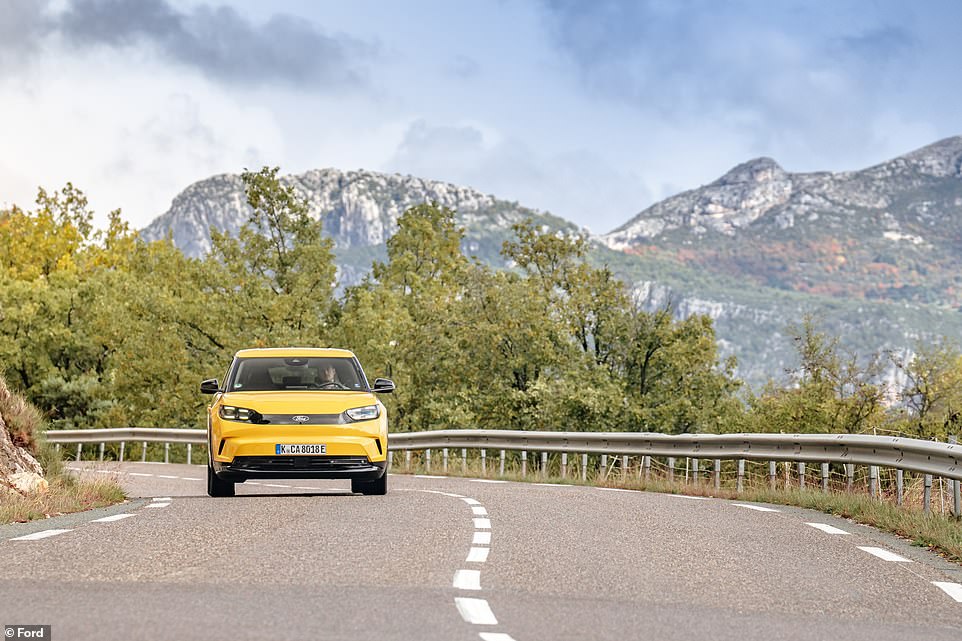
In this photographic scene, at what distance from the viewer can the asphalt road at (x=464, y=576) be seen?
283 inches

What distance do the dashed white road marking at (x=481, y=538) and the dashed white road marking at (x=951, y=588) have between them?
3.55m

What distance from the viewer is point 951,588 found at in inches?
361

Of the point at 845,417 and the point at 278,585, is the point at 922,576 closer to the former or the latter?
the point at 278,585

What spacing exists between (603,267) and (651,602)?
46.2 metres

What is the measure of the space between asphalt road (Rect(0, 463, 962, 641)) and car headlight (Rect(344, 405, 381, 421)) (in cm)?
126

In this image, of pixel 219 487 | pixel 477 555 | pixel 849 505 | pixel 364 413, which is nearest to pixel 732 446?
pixel 849 505

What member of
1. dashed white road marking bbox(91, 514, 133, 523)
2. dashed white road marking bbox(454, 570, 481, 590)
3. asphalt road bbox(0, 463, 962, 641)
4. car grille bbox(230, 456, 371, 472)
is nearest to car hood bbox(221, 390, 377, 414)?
car grille bbox(230, 456, 371, 472)

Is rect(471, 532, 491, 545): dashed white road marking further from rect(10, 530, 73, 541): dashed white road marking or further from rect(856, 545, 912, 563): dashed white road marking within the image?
rect(10, 530, 73, 541): dashed white road marking

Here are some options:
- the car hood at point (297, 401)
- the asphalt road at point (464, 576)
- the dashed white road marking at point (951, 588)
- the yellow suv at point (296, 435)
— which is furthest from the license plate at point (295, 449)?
the dashed white road marking at point (951, 588)

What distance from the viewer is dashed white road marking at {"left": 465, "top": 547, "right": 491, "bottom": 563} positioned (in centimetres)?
1011

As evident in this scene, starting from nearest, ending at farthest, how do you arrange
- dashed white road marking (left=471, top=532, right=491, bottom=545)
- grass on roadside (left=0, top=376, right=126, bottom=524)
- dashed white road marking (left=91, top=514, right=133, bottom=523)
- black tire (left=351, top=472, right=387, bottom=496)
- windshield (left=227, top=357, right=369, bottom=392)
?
1. dashed white road marking (left=471, top=532, right=491, bottom=545)
2. dashed white road marking (left=91, top=514, right=133, bottom=523)
3. grass on roadside (left=0, top=376, right=126, bottom=524)
4. black tire (left=351, top=472, right=387, bottom=496)
5. windshield (left=227, top=357, right=369, bottom=392)

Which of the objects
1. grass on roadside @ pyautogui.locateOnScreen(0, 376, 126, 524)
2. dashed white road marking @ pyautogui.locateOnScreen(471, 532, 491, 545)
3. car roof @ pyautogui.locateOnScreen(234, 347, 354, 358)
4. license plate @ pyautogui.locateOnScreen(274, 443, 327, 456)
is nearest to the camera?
dashed white road marking @ pyautogui.locateOnScreen(471, 532, 491, 545)

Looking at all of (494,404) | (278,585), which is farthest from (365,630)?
(494,404)

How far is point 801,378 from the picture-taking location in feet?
140
